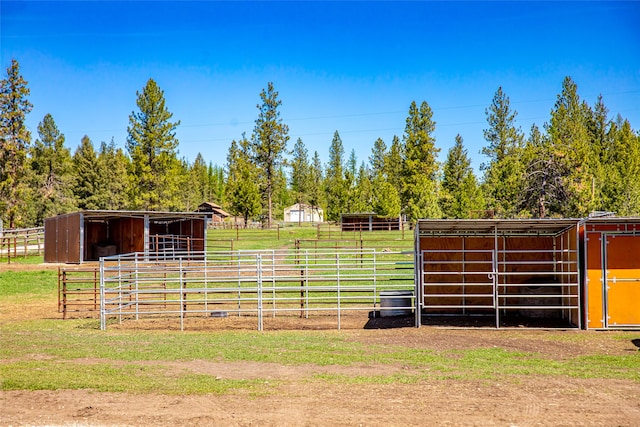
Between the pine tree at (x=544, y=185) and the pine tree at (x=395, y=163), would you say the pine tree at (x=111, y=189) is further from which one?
the pine tree at (x=544, y=185)

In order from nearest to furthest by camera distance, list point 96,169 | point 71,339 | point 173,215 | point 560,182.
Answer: point 71,339 < point 173,215 < point 560,182 < point 96,169

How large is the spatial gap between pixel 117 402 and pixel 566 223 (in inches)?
407

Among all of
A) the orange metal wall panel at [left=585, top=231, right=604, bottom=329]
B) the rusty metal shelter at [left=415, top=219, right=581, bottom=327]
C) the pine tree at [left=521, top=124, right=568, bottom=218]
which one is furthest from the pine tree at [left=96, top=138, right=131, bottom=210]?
the orange metal wall panel at [left=585, top=231, right=604, bottom=329]

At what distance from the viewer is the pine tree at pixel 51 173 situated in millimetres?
57781

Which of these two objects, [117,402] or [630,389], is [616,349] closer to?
[630,389]

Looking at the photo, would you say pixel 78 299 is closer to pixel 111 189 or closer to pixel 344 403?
pixel 344 403

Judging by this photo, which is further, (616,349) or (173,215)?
(173,215)

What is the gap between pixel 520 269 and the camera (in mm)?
15812

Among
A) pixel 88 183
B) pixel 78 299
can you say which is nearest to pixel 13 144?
pixel 88 183

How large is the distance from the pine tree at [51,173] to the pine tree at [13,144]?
6.17 m

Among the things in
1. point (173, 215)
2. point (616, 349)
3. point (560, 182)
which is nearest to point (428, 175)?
point (560, 182)

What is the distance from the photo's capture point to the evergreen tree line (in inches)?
1393

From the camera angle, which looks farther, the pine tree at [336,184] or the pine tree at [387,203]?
the pine tree at [336,184]

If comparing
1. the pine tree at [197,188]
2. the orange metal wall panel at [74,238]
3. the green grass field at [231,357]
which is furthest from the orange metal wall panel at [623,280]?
the pine tree at [197,188]
